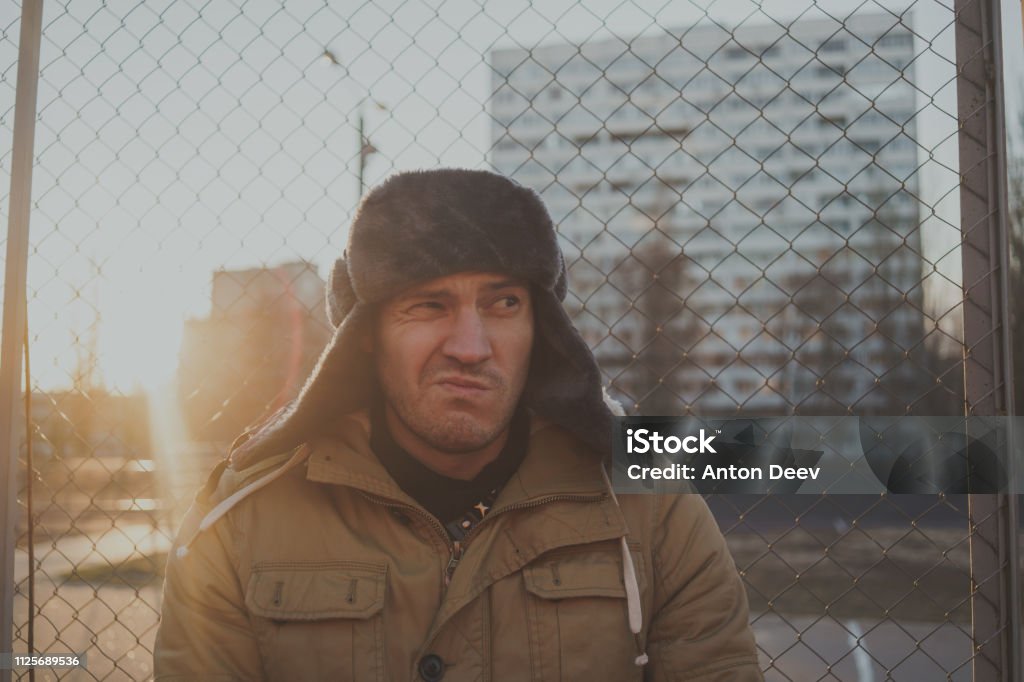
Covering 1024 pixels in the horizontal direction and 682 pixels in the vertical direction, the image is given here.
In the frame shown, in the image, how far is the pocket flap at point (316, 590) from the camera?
168 cm

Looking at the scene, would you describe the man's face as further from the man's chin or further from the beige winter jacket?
the beige winter jacket

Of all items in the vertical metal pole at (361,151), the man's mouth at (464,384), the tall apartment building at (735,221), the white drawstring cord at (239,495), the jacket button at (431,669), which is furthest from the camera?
the tall apartment building at (735,221)

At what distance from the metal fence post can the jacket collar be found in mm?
1051

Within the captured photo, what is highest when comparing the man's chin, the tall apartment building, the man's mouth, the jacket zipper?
the tall apartment building

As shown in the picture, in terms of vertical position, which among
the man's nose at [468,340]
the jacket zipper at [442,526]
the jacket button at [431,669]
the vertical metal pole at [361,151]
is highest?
the vertical metal pole at [361,151]

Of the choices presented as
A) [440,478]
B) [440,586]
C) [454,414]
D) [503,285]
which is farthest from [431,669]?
[503,285]

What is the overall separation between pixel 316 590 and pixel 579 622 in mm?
655

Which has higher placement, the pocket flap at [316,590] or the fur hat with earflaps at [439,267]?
→ the fur hat with earflaps at [439,267]

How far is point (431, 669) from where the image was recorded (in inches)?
65.1

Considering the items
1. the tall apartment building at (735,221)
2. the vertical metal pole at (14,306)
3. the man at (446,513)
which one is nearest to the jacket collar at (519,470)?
the man at (446,513)

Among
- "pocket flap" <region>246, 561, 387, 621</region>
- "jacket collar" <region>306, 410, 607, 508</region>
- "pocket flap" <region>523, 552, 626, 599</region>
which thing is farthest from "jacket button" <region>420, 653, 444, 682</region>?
"jacket collar" <region>306, 410, 607, 508</region>

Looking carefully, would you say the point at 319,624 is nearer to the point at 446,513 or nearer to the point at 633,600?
the point at 446,513

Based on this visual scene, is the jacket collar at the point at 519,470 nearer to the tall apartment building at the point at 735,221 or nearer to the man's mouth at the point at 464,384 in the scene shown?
the man's mouth at the point at 464,384

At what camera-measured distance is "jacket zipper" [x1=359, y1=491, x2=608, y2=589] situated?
1.77 metres
